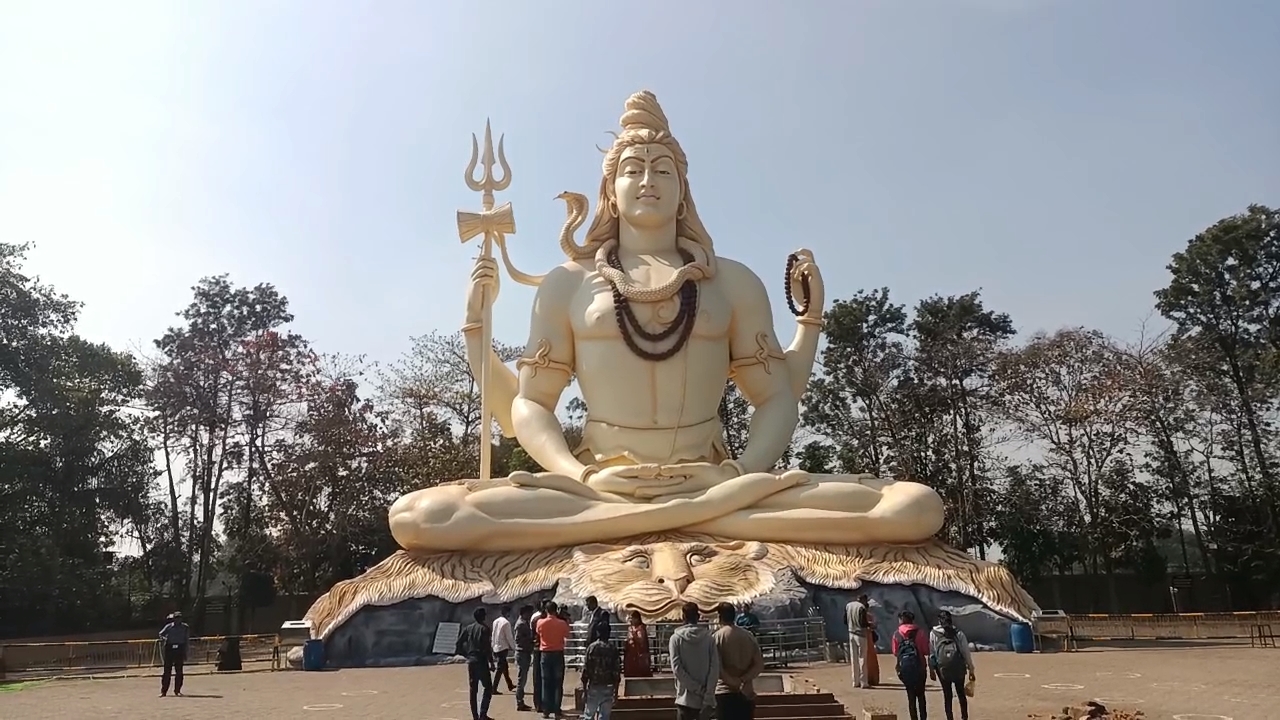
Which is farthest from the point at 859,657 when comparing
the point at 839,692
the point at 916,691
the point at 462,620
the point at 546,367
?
the point at 546,367

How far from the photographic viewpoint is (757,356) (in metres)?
14.0

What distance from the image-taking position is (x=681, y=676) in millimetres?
4570

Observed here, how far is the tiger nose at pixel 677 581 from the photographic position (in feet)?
34.2

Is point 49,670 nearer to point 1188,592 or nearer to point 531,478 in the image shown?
point 531,478

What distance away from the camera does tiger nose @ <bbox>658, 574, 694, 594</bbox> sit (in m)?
10.4

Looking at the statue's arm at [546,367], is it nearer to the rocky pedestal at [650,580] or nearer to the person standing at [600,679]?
the rocky pedestal at [650,580]

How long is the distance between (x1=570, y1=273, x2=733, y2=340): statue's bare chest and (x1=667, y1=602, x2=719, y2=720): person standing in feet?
29.5

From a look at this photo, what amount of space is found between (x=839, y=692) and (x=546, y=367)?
687 centimetres

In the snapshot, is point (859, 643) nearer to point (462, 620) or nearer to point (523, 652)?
point (523, 652)

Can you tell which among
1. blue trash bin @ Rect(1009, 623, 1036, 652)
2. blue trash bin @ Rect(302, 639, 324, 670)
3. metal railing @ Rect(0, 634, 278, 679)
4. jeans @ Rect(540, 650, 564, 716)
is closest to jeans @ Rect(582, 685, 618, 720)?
jeans @ Rect(540, 650, 564, 716)

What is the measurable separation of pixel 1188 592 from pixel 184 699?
65.3ft

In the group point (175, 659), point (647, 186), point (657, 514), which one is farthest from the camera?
point (647, 186)

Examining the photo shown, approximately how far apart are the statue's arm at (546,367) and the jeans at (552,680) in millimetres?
6545

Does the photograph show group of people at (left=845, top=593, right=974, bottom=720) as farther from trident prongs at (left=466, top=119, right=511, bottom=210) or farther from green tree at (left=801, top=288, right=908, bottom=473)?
green tree at (left=801, top=288, right=908, bottom=473)
